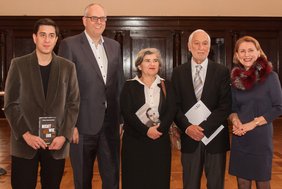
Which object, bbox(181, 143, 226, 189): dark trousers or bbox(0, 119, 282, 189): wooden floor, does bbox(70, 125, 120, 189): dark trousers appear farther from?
bbox(0, 119, 282, 189): wooden floor

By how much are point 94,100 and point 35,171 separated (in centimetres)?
79

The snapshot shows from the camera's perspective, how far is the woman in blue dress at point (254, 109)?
2854 mm

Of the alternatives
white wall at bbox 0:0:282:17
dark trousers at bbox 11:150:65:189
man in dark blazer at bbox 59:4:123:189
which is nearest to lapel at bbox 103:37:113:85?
man in dark blazer at bbox 59:4:123:189

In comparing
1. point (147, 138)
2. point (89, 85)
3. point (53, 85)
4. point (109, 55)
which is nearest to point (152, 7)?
point (109, 55)

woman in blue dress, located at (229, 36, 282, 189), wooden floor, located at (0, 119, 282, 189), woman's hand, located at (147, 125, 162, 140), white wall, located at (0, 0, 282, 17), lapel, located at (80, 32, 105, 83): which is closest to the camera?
woman in blue dress, located at (229, 36, 282, 189)

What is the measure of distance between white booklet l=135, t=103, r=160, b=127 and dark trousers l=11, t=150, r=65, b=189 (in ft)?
2.55

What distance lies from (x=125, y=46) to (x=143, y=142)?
25.7 ft

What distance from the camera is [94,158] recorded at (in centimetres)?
317

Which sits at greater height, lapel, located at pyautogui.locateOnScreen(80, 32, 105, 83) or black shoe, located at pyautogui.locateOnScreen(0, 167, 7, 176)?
lapel, located at pyautogui.locateOnScreen(80, 32, 105, 83)

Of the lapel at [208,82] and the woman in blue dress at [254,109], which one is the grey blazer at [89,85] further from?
the woman in blue dress at [254,109]

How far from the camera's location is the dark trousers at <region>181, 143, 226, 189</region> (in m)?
3.01

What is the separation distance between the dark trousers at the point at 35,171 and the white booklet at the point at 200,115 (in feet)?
3.65

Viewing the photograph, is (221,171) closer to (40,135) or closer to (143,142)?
(143,142)

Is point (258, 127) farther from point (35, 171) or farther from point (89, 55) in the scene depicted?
point (35, 171)
